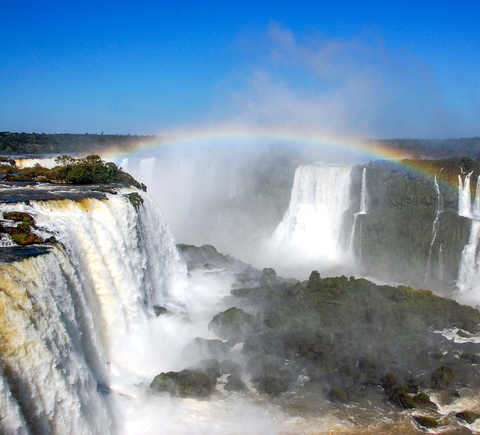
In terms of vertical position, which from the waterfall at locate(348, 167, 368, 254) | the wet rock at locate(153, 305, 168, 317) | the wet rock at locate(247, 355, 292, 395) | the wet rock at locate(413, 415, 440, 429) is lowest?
the wet rock at locate(413, 415, 440, 429)

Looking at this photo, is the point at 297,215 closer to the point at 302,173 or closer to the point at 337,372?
the point at 302,173

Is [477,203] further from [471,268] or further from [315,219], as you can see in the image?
[315,219]

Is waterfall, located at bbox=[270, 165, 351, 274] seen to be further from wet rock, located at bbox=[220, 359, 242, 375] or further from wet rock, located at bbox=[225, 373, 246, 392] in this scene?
wet rock, located at bbox=[225, 373, 246, 392]

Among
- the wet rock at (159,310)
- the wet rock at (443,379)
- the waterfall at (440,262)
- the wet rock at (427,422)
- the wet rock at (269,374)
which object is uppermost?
the waterfall at (440,262)

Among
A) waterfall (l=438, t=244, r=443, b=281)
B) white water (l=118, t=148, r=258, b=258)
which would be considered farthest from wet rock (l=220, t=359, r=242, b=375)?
white water (l=118, t=148, r=258, b=258)

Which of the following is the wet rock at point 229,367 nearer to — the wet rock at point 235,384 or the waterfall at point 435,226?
the wet rock at point 235,384

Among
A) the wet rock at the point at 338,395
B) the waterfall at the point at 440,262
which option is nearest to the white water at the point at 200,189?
the waterfall at the point at 440,262

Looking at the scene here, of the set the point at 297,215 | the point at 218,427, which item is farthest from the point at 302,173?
the point at 218,427
